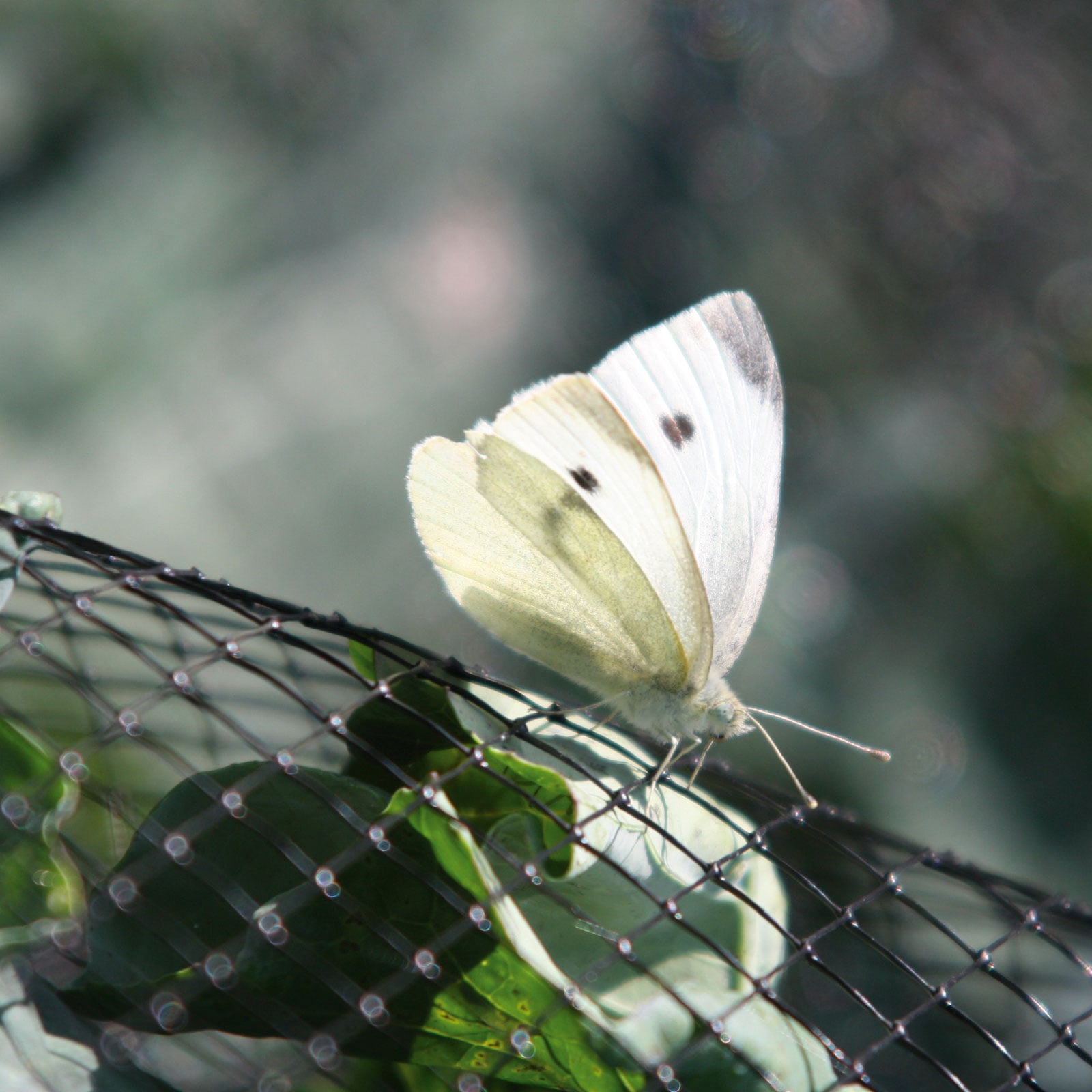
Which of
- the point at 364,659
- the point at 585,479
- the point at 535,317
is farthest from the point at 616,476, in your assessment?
the point at 535,317

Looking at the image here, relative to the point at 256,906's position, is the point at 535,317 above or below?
above

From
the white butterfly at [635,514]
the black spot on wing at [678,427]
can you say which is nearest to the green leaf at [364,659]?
the white butterfly at [635,514]

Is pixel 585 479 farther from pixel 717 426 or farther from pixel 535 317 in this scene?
pixel 535 317

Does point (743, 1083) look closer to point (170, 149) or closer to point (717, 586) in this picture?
point (717, 586)

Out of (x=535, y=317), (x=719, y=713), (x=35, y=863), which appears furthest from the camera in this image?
(x=535, y=317)

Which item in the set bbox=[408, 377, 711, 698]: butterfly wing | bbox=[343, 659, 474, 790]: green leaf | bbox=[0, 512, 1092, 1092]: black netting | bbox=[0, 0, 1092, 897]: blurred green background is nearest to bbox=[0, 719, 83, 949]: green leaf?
bbox=[0, 512, 1092, 1092]: black netting

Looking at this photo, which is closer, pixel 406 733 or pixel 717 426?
pixel 406 733

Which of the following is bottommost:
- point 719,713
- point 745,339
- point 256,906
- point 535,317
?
point 719,713
